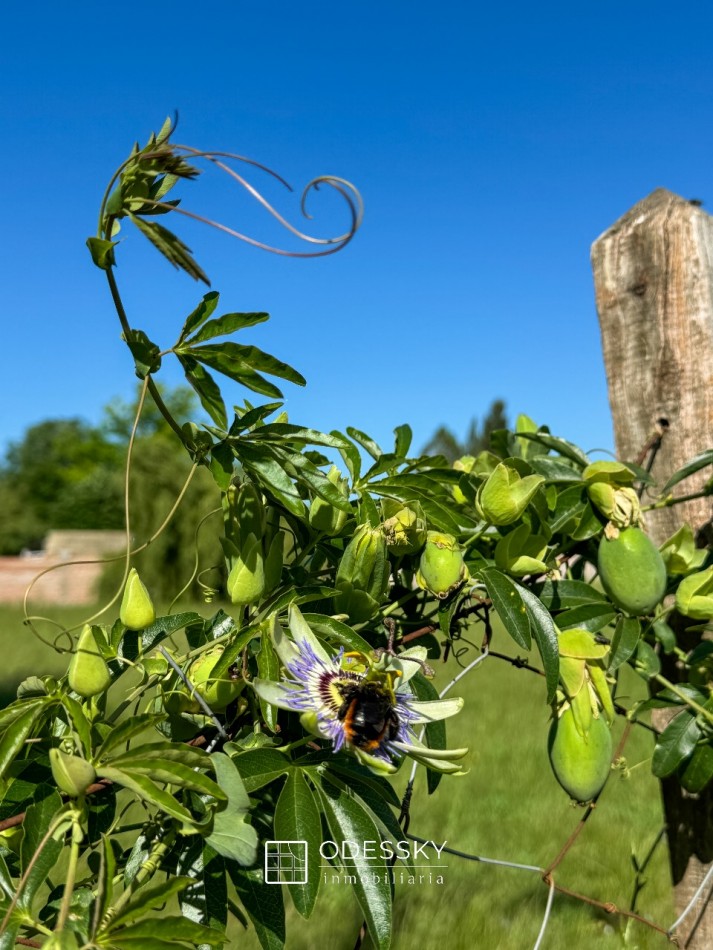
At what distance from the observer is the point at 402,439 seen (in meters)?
0.79

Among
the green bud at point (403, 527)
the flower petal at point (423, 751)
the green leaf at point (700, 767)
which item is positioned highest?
the green bud at point (403, 527)

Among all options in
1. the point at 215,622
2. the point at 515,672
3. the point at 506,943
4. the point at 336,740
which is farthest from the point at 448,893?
the point at 515,672

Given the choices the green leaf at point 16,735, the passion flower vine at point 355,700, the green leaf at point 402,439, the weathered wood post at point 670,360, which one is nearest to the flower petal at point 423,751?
the passion flower vine at point 355,700

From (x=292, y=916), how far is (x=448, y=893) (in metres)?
0.28

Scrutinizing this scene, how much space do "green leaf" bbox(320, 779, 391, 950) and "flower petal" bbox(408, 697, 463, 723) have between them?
85mm

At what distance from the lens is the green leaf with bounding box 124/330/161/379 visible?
53 centimetres

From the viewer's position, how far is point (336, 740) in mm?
478

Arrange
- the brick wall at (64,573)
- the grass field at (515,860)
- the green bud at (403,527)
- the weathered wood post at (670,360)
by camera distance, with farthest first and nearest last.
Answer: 1. the brick wall at (64,573)
2. the grass field at (515,860)
3. the weathered wood post at (670,360)
4. the green bud at (403,527)

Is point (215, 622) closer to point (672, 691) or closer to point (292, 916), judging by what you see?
point (672, 691)

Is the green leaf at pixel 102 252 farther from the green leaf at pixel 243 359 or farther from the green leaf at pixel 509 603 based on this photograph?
the green leaf at pixel 509 603

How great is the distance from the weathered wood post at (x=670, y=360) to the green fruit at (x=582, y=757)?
32cm

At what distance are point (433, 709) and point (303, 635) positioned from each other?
0.32ft

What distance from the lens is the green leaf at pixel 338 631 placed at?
539 mm

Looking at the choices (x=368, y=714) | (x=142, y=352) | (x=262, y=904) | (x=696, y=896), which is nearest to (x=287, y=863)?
(x=262, y=904)
